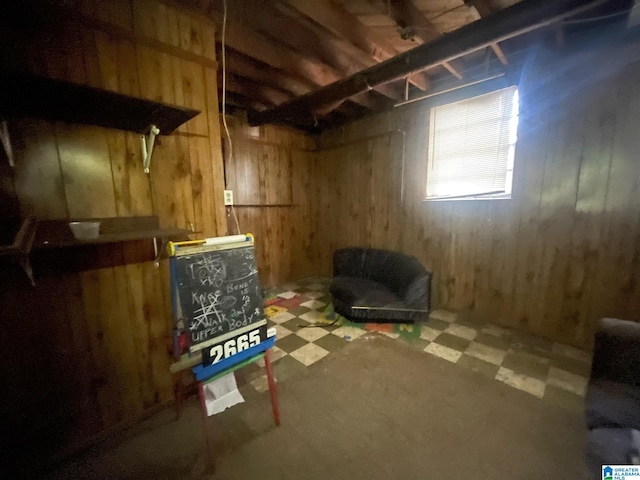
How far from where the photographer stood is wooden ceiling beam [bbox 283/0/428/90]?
A: 1.72 meters

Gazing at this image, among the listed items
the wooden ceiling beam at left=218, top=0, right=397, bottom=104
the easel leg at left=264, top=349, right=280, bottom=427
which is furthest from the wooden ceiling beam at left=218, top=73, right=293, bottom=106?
the easel leg at left=264, top=349, right=280, bottom=427

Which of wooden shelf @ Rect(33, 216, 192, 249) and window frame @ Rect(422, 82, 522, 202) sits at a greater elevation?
window frame @ Rect(422, 82, 522, 202)

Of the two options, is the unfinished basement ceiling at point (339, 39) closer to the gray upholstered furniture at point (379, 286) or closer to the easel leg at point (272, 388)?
the gray upholstered furniture at point (379, 286)

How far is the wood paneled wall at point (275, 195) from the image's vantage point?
371 centimetres

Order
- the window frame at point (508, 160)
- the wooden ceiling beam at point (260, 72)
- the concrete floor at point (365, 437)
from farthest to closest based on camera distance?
the window frame at point (508, 160) → the wooden ceiling beam at point (260, 72) → the concrete floor at point (365, 437)

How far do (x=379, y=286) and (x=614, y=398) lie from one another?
2.20m

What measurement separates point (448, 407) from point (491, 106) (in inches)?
115

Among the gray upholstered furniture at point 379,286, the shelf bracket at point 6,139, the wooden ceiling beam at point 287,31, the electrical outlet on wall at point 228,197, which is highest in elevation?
the wooden ceiling beam at point 287,31

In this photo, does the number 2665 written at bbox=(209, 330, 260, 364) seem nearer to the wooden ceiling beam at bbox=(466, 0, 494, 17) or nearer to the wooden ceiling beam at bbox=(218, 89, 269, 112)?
the wooden ceiling beam at bbox=(466, 0, 494, 17)

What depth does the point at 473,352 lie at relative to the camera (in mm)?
2320

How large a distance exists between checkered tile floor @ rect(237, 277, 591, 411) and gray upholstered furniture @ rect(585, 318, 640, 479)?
1.68 ft

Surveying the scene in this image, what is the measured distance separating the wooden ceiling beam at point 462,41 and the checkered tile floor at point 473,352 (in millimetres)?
2454

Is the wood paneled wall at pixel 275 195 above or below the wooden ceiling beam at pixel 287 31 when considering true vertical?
below

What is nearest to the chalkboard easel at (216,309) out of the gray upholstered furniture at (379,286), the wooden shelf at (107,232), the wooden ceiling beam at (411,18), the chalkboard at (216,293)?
the chalkboard at (216,293)
